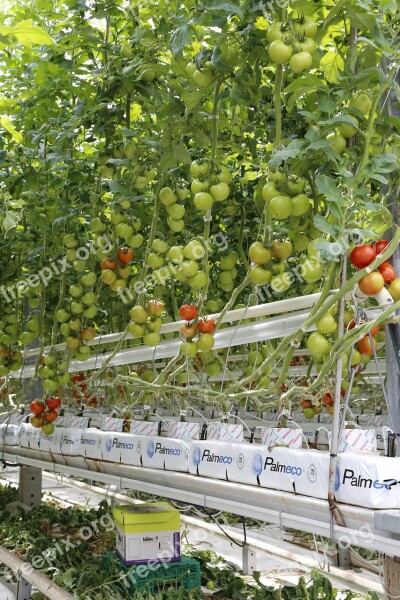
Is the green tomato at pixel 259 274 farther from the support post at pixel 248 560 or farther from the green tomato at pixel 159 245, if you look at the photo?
the support post at pixel 248 560

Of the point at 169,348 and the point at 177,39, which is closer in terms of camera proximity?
the point at 177,39

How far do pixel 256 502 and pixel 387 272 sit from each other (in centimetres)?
→ 104

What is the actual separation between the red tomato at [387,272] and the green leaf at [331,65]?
698mm

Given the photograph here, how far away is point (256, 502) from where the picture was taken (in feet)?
7.85

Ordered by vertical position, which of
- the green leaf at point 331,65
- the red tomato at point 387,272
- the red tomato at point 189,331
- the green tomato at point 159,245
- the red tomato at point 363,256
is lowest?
the red tomato at point 189,331

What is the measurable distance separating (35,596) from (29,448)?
3.91ft

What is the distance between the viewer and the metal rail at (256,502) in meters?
1.79

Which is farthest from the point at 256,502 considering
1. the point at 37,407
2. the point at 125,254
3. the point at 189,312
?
the point at 37,407

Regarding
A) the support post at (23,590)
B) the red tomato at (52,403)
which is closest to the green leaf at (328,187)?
the red tomato at (52,403)

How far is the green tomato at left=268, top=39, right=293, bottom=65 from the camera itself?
1662mm

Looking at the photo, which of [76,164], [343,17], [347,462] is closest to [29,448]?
[76,164]

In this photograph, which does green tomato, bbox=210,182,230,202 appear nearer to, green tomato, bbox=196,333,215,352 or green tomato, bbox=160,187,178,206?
green tomato, bbox=160,187,178,206

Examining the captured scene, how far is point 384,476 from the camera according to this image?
183 centimetres

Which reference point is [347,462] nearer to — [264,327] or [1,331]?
[264,327]
